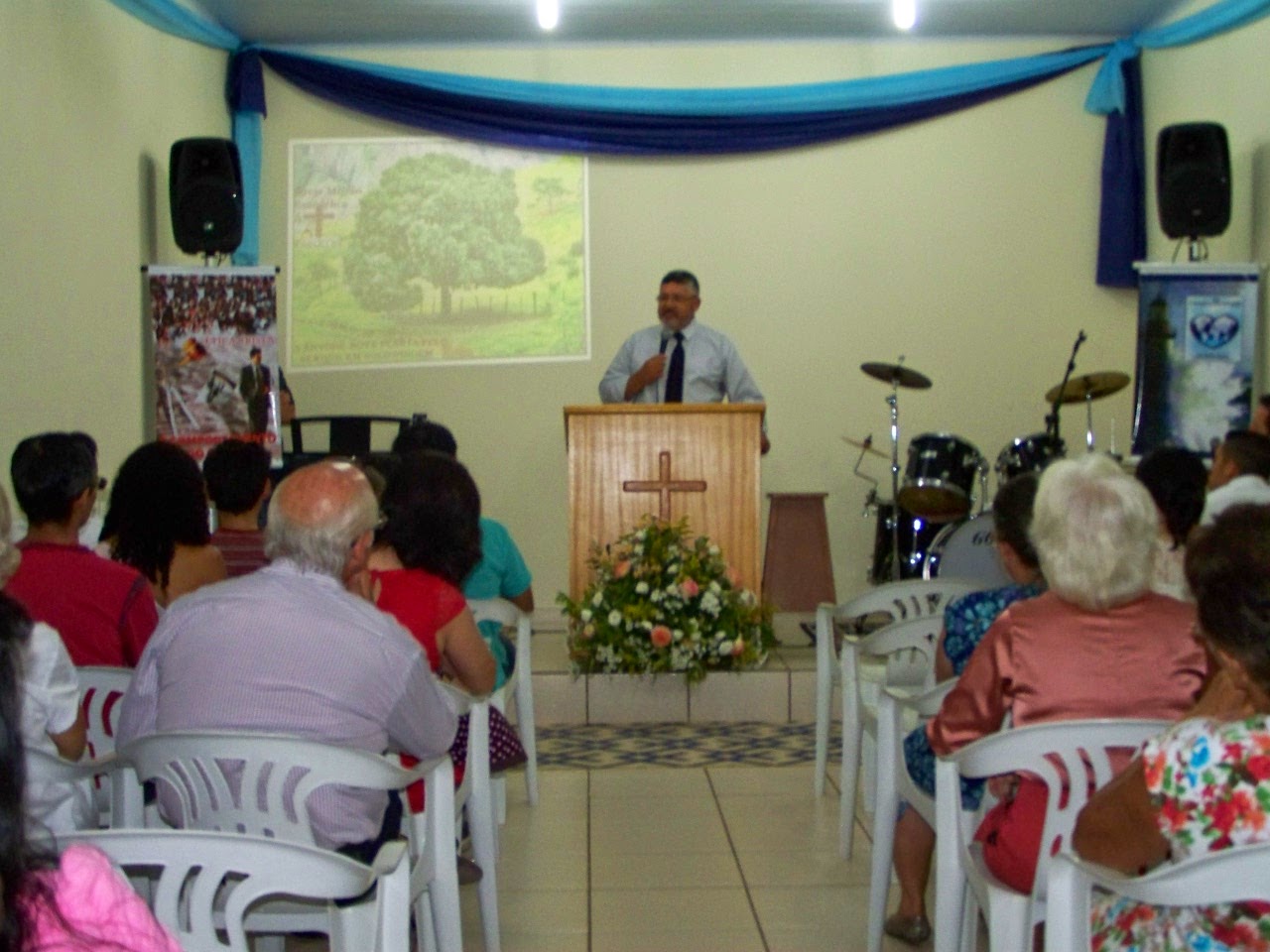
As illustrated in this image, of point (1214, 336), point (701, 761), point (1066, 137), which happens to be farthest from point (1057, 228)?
point (701, 761)

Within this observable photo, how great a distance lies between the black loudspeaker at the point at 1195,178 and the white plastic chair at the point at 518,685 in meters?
4.12

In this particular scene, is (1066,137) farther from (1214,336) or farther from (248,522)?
(248,522)

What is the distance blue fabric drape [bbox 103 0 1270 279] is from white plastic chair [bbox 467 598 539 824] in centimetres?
424

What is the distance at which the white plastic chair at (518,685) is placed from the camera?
3865mm

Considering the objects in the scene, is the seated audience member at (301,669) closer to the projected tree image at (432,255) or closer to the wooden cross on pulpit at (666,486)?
the wooden cross on pulpit at (666,486)

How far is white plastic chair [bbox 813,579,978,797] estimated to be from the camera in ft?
12.8

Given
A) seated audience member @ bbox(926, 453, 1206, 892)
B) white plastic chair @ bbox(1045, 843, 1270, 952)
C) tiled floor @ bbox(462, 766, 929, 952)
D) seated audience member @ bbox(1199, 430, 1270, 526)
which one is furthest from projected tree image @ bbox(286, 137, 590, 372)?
white plastic chair @ bbox(1045, 843, 1270, 952)

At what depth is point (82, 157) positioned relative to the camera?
234 inches

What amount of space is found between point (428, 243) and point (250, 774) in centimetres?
606

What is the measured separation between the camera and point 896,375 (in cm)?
684

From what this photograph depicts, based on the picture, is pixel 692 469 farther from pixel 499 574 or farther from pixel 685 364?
pixel 499 574

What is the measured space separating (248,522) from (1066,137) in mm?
5652

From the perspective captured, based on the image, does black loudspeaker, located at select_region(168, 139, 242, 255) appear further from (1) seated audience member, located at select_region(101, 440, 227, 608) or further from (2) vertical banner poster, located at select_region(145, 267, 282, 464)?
(1) seated audience member, located at select_region(101, 440, 227, 608)

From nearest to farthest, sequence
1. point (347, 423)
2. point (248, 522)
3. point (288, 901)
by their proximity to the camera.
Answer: point (288, 901)
point (248, 522)
point (347, 423)
